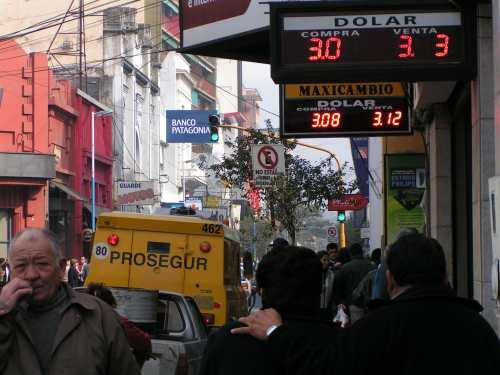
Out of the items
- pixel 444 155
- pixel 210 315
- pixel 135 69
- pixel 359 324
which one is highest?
pixel 135 69

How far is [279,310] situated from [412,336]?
583 millimetres

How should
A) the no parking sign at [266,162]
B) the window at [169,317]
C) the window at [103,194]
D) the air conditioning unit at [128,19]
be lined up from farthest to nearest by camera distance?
the air conditioning unit at [128,19]
the window at [103,194]
the no parking sign at [266,162]
the window at [169,317]

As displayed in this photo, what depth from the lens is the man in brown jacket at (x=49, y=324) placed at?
466 centimetres

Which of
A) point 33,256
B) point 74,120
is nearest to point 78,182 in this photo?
point 74,120

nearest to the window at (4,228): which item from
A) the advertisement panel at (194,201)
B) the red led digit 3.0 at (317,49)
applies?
the advertisement panel at (194,201)

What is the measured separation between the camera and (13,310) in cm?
462

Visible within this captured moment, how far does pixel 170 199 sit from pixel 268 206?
4850 centimetres

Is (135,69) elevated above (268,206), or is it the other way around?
(135,69)

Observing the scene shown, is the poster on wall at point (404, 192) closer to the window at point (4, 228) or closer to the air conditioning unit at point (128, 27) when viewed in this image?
the window at point (4, 228)

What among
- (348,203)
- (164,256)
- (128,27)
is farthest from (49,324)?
(128,27)

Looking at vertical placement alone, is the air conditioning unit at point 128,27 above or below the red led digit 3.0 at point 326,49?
above

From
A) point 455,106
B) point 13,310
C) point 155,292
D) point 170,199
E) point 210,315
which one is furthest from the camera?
point 170,199

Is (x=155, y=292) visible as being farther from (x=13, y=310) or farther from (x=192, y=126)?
(x=192, y=126)

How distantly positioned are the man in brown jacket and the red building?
41013 millimetres
